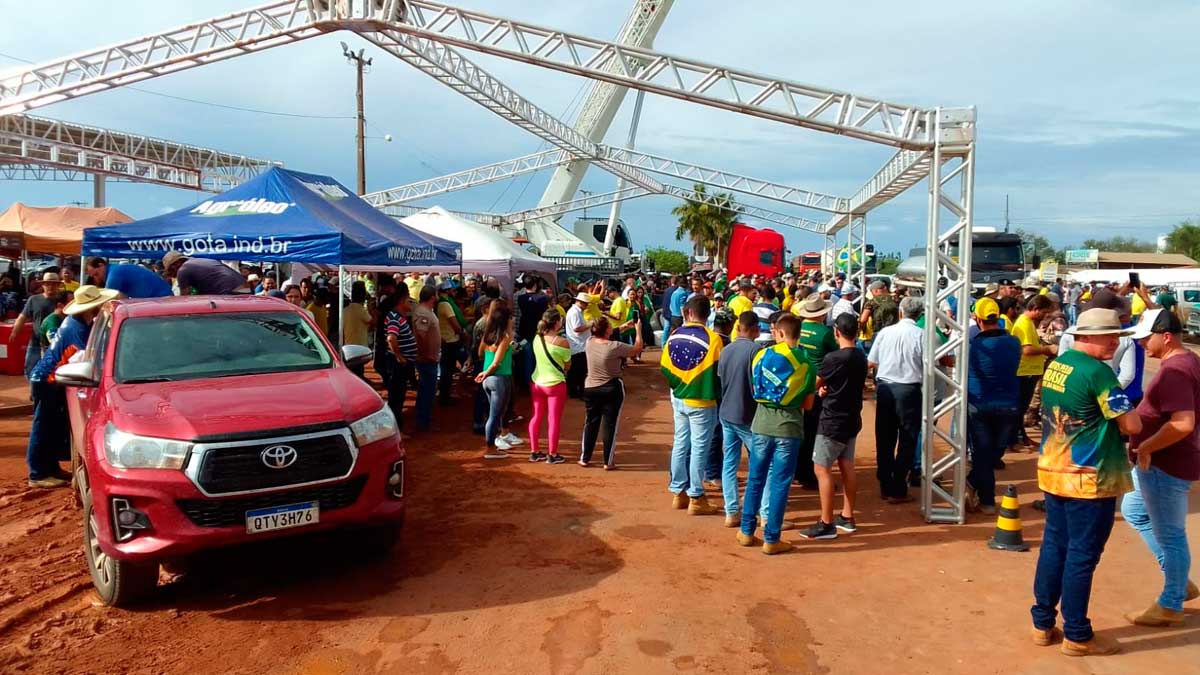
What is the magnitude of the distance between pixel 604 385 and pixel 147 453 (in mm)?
4431

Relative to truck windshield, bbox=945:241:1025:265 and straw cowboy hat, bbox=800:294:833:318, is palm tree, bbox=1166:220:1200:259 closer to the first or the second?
truck windshield, bbox=945:241:1025:265

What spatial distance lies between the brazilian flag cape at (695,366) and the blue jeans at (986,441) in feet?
7.75

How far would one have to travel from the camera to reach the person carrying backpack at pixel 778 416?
580 cm

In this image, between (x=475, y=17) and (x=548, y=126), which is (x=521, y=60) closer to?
(x=475, y=17)

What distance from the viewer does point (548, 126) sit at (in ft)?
75.2

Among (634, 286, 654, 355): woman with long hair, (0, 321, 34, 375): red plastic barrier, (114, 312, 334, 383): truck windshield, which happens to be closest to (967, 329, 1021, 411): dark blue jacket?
(114, 312, 334, 383): truck windshield

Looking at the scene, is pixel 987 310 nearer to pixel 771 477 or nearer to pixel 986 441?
pixel 986 441

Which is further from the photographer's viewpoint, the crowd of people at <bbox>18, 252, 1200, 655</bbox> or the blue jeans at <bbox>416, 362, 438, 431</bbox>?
the blue jeans at <bbox>416, 362, 438, 431</bbox>

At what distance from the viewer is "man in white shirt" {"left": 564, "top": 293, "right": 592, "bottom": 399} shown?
1082 cm

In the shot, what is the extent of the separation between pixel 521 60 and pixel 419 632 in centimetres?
591

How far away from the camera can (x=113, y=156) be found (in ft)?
112

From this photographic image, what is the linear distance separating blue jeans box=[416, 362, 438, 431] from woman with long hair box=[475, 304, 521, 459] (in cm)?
121

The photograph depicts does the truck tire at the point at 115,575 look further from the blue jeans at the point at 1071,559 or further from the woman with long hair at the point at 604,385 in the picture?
the blue jeans at the point at 1071,559

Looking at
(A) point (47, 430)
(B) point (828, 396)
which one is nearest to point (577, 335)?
(B) point (828, 396)
